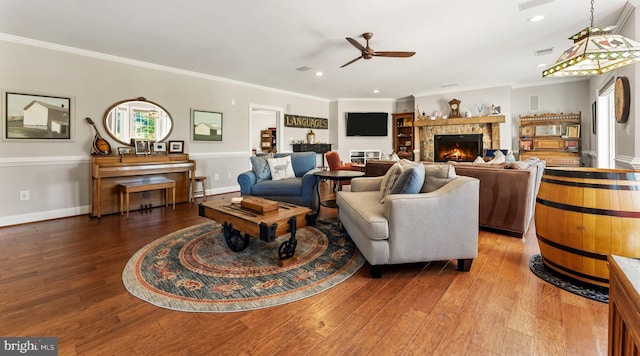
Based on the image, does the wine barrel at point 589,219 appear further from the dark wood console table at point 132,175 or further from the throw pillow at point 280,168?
the dark wood console table at point 132,175

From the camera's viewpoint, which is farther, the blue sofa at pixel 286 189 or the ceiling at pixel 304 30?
the blue sofa at pixel 286 189

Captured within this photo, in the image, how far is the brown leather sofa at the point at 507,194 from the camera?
2977mm

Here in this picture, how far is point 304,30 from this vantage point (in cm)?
344

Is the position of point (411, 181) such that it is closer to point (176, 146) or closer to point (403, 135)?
point (176, 146)

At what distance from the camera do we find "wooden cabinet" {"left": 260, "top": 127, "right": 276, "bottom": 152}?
9.41 meters

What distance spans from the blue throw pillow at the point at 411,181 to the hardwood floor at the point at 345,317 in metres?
0.62

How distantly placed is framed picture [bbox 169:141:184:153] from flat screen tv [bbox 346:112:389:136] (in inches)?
180

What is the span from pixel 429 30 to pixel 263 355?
12.4 feet

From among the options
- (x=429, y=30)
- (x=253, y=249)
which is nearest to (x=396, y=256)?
(x=253, y=249)

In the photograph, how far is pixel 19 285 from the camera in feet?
6.48

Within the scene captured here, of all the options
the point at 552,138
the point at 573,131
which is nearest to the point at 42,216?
the point at 552,138

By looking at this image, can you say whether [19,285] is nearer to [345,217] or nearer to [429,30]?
[345,217]

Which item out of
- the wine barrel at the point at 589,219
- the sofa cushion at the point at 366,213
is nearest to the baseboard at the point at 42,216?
the sofa cushion at the point at 366,213

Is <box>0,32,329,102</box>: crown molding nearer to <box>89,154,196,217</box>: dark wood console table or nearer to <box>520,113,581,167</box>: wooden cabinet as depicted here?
<box>89,154,196,217</box>: dark wood console table
